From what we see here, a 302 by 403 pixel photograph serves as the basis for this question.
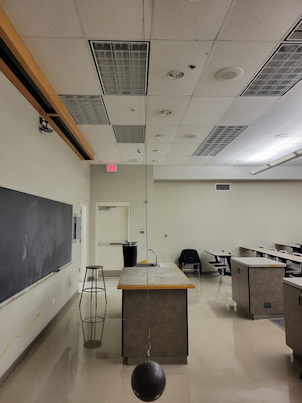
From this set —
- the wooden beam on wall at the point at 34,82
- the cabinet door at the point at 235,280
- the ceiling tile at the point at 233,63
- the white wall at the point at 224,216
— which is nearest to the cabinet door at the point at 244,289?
the cabinet door at the point at 235,280

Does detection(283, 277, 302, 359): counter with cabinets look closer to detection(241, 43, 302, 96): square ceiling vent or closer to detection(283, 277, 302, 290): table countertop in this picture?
detection(283, 277, 302, 290): table countertop

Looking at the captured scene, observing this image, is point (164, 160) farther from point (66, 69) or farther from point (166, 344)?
point (166, 344)

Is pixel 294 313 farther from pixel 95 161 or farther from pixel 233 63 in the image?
pixel 95 161

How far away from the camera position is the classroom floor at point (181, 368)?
7.60ft

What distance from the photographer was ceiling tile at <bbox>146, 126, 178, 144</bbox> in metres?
4.58

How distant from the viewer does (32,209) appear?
3199mm

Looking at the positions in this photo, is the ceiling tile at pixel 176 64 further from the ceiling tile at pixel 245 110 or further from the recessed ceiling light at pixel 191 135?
the recessed ceiling light at pixel 191 135

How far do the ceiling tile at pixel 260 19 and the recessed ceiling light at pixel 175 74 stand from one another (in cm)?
63

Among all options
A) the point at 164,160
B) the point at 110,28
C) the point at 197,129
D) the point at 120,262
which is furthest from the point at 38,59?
the point at 120,262

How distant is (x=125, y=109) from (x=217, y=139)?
220cm

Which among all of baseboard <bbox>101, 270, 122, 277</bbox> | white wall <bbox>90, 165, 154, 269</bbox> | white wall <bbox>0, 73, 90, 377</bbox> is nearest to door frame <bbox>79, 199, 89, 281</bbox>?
white wall <bbox>90, 165, 154, 269</bbox>

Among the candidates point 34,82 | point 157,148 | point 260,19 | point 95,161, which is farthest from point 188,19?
point 95,161

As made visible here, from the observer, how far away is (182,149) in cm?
590

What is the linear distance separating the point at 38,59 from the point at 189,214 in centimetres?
619
